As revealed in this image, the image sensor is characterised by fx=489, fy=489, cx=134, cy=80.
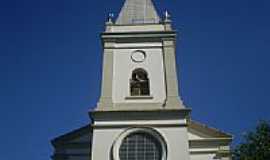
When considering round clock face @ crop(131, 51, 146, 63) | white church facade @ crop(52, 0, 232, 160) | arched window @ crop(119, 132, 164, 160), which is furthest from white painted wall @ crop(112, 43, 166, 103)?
arched window @ crop(119, 132, 164, 160)

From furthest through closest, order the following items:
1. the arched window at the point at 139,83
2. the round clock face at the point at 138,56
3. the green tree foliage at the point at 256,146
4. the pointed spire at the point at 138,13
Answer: the pointed spire at the point at 138,13 → the round clock face at the point at 138,56 → the arched window at the point at 139,83 → the green tree foliage at the point at 256,146

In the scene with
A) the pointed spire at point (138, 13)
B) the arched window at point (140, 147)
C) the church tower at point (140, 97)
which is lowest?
the arched window at point (140, 147)

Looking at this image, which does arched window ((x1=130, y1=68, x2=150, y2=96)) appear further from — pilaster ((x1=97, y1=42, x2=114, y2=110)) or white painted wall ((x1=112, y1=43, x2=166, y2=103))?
pilaster ((x1=97, y1=42, x2=114, y2=110))

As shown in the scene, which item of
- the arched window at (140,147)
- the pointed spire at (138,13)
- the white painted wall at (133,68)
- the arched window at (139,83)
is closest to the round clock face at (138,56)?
the white painted wall at (133,68)

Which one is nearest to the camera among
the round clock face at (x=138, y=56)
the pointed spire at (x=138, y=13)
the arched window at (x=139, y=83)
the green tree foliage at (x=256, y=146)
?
the green tree foliage at (x=256, y=146)

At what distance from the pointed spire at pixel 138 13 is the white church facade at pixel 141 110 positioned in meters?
0.06

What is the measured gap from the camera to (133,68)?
1024 inches

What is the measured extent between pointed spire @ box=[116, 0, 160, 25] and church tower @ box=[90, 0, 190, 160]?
0.19ft

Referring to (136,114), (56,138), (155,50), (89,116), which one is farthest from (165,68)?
(56,138)

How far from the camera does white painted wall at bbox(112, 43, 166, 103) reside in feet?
82.3

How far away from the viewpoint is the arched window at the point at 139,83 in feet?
84.0

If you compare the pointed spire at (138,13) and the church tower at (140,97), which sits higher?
the pointed spire at (138,13)

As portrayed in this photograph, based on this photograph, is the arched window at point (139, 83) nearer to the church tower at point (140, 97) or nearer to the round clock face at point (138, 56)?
the church tower at point (140, 97)

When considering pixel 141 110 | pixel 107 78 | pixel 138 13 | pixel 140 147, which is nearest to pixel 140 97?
pixel 141 110
